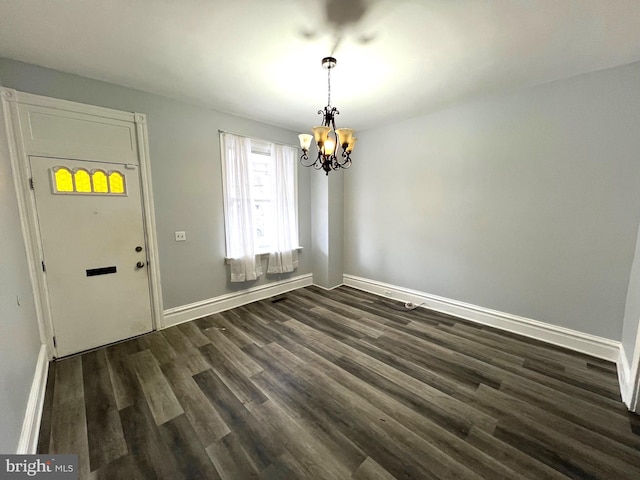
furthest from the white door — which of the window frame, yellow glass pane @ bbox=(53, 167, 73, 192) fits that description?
the window frame

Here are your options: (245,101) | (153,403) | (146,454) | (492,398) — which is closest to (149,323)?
(153,403)

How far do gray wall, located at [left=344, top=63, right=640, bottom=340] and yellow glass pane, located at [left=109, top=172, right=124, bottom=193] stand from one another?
338 centimetres

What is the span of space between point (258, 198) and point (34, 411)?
2923mm

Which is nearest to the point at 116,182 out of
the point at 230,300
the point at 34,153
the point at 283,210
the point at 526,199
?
the point at 34,153

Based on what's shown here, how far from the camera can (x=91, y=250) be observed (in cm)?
247

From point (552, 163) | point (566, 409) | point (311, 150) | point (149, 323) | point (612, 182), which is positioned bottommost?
point (566, 409)

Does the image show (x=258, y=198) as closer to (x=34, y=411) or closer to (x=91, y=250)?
(x=91, y=250)

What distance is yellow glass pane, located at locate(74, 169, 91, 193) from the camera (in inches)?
93.0

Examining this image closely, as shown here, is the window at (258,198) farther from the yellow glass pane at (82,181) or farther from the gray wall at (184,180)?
the yellow glass pane at (82,181)

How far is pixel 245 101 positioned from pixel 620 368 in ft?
15.2

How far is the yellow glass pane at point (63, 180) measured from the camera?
2.27 metres

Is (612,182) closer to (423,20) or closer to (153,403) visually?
(423,20)

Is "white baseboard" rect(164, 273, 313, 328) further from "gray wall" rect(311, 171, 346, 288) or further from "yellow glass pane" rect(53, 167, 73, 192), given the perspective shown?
"yellow glass pane" rect(53, 167, 73, 192)

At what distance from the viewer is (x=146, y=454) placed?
1464 millimetres
